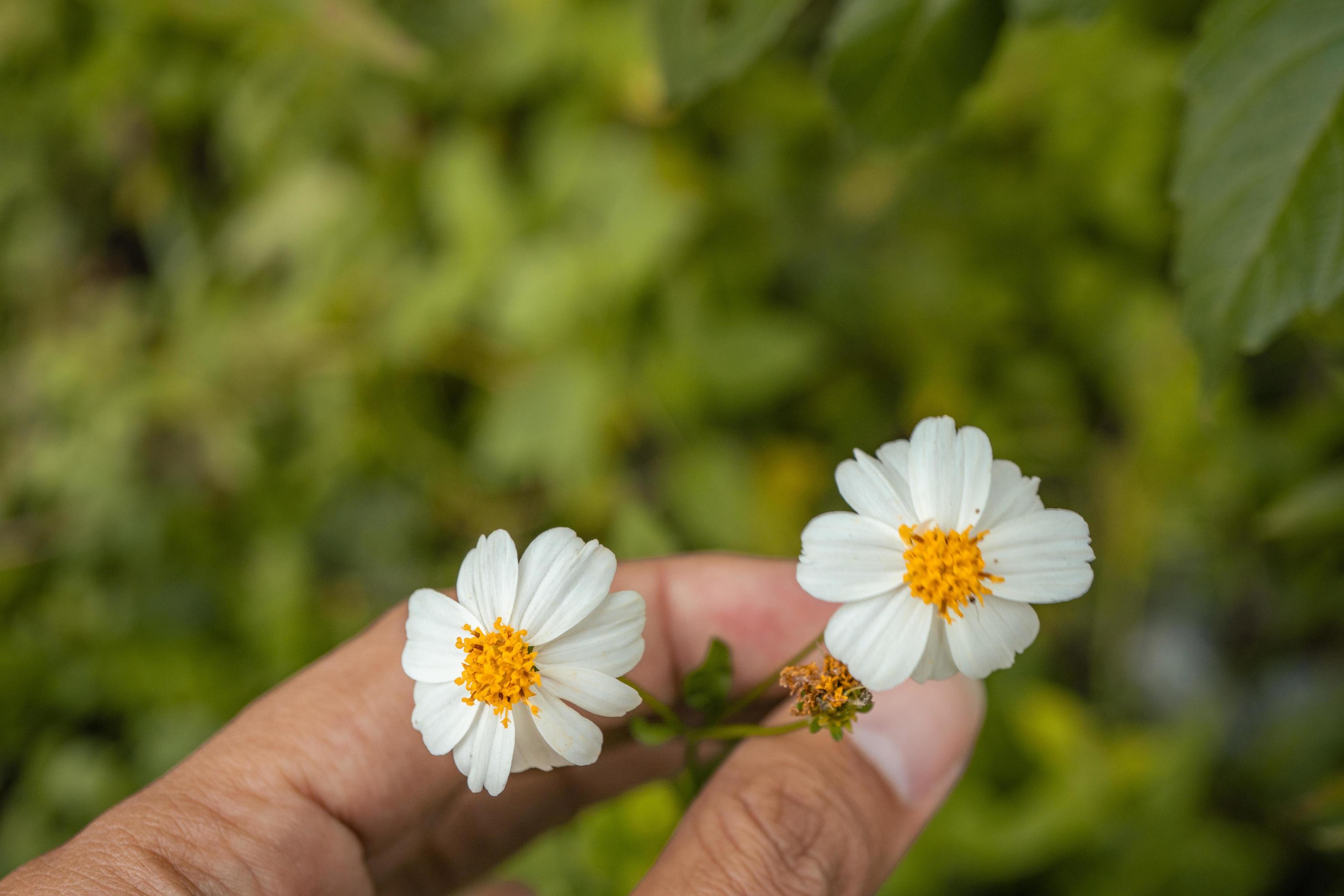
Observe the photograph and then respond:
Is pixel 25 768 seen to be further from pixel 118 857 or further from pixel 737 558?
pixel 737 558

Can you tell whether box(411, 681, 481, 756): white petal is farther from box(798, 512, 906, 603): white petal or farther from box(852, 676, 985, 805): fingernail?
box(852, 676, 985, 805): fingernail

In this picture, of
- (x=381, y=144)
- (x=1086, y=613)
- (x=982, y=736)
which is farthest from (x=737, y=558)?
(x=381, y=144)

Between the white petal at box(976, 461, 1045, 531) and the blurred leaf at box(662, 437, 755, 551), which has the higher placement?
the blurred leaf at box(662, 437, 755, 551)

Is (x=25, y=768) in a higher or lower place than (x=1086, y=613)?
lower

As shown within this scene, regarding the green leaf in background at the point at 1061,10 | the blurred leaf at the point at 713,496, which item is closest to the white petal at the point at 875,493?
the green leaf in background at the point at 1061,10

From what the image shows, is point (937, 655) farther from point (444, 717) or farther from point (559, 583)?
point (444, 717)

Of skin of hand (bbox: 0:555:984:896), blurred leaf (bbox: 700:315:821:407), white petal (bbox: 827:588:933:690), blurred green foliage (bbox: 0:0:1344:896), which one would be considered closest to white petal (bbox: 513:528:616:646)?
white petal (bbox: 827:588:933:690)

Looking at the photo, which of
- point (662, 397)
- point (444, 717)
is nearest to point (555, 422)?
point (662, 397)
